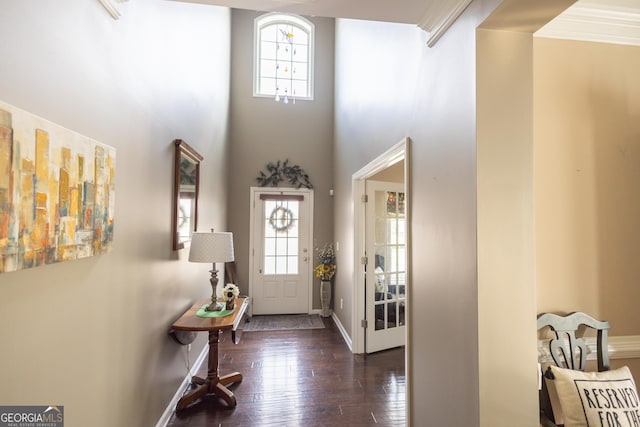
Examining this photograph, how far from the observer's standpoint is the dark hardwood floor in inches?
96.0

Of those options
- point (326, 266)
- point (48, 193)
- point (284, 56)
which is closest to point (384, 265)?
point (326, 266)

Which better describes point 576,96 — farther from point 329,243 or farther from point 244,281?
point 244,281

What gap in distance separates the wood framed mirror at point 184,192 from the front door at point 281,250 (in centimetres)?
222

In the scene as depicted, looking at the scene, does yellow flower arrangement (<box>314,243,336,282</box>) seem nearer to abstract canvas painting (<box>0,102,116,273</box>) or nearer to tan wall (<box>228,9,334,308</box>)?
tan wall (<box>228,9,334,308</box>)

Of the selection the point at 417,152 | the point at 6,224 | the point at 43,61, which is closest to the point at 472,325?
the point at 417,152

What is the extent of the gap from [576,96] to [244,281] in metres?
4.80

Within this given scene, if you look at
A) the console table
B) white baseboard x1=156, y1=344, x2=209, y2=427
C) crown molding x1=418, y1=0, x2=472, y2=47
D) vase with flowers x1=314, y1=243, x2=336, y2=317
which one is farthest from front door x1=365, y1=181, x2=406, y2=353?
crown molding x1=418, y1=0, x2=472, y2=47

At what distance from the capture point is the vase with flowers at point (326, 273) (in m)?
5.08

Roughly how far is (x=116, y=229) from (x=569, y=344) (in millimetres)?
2462

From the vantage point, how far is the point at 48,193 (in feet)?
3.75

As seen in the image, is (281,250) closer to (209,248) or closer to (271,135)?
(271,135)

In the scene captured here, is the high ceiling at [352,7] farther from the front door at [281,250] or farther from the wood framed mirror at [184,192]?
the front door at [281,250]

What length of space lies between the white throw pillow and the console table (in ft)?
6.74

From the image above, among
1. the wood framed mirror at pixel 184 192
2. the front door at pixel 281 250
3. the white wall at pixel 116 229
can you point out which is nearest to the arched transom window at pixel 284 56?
the front door at pixel 281 250
